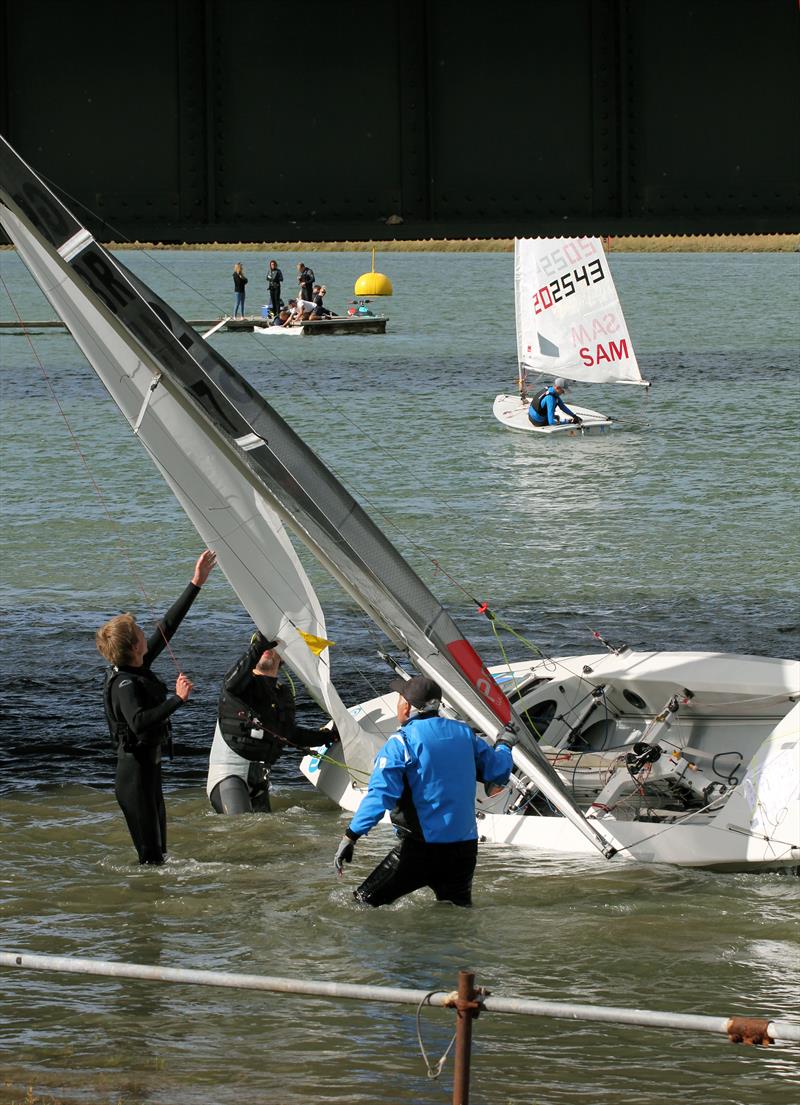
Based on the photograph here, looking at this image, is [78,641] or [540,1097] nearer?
[540,1097]

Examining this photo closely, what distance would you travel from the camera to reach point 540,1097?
8.00 meters

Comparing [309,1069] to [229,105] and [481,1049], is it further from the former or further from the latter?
[229,105]

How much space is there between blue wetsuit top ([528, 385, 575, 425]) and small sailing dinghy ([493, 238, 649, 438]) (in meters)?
0.20

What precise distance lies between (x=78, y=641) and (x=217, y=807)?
6747 mm

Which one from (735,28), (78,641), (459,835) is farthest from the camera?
(78,641)

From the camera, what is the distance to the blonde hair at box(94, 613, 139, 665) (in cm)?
982

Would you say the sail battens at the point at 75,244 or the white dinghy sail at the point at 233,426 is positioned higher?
the sail battens at the point at 75,244

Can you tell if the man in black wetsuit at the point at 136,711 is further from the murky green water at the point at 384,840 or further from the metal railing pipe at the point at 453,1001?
Answer: the metal railing pipe at the point at 453,1001

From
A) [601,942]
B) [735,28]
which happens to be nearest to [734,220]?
[735,28]

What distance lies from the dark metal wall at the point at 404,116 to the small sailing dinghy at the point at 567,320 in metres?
23.1

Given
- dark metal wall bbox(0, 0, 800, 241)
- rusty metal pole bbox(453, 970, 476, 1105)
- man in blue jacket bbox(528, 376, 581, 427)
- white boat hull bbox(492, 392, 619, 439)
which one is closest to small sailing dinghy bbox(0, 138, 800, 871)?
dark metal wall bbox(0, 0, 800, 241)

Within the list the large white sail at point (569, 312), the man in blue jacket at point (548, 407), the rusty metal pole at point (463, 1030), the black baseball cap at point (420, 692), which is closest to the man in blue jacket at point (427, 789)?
the black baseball cap at point (420, 692)

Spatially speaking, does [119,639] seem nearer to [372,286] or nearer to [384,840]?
[384,840]

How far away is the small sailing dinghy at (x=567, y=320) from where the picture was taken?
36.8 meters
